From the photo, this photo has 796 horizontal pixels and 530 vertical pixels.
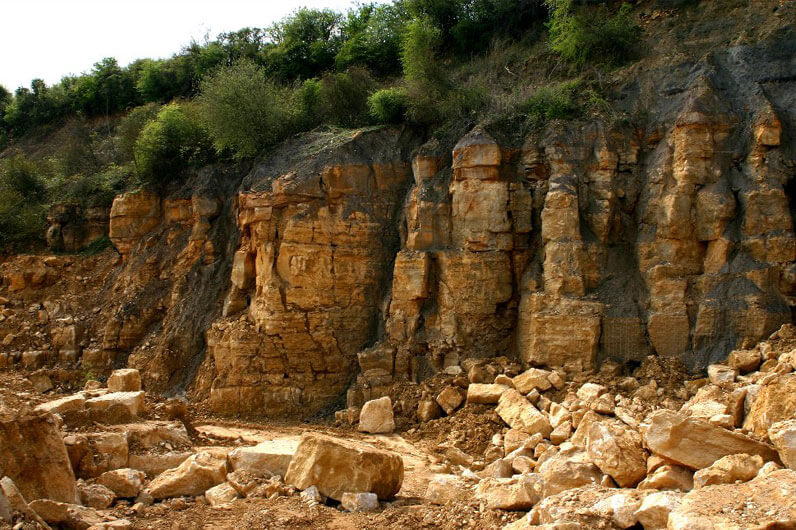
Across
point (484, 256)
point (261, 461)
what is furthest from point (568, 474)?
point (484, 256)

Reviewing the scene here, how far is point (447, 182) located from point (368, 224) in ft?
5.63

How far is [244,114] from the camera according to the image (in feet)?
46.2

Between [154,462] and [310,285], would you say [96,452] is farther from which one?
[310,285]

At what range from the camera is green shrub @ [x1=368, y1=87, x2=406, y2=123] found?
13.4 metres

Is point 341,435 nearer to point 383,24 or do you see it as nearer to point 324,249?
point 324,249

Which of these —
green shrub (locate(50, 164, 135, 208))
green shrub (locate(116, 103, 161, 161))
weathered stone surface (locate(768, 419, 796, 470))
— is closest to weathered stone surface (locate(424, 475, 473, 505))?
weathered stone surface (locate(768, 419, 796, 470))

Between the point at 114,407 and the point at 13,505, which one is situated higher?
the point at 13,505

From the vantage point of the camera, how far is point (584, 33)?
42.8ft

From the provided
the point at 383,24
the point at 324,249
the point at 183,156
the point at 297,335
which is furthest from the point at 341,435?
the point at 383,24

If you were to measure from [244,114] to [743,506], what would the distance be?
12.2 metres

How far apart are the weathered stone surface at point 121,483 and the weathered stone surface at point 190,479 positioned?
148mm

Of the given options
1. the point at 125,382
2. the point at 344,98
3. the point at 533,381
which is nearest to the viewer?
the point at 533,381

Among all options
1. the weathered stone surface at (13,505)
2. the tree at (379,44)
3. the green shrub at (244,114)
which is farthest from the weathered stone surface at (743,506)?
the tree at (379,44)

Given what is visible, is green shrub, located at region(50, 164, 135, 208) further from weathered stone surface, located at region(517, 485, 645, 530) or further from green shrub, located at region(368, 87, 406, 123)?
weathered stone surface, located at region(517, 485, 645, 530)
